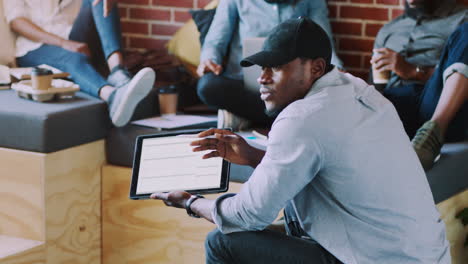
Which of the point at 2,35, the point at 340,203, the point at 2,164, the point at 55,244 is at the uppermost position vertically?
the point at 2,35

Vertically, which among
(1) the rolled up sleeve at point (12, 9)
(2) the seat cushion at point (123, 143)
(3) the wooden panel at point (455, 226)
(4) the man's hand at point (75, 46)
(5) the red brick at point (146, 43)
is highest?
(1) the rolled up sleeve at point (12, 9)

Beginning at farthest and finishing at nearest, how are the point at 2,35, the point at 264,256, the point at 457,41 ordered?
the point at 2,35 < the point at 457,41 < the point at 264,256

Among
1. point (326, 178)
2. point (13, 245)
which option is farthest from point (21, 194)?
point (326, 178)

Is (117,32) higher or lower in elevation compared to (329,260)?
higher

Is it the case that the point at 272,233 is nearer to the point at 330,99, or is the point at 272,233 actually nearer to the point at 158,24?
the point at 330,99

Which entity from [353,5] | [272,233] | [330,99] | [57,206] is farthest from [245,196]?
[353,5]

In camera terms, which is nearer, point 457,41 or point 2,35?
point 457,41

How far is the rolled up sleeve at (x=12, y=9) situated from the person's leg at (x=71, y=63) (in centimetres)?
17

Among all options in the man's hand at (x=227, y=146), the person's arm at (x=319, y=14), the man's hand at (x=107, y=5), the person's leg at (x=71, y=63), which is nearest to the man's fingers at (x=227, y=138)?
the man's hand at (x=227, y=146)

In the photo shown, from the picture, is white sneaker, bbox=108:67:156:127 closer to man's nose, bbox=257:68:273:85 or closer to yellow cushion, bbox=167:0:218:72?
yellow cushion, bbox=167:0:218:72

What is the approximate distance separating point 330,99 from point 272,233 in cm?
37

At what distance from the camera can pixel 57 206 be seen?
7.51 feet

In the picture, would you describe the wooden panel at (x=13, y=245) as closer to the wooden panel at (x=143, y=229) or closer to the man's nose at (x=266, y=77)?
the wooden panel at (x=143, y=229)

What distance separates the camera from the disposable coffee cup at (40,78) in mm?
2354
